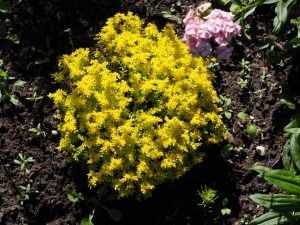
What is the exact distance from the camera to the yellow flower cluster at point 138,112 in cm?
344

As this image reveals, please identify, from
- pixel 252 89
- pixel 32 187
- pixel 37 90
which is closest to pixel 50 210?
pixel 32 187

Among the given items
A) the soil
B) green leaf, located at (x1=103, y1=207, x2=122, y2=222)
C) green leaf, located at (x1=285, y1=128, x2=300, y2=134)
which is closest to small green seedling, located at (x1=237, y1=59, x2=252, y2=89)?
the soil

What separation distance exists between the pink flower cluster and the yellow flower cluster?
15 centimetres

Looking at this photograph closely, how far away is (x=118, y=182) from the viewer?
3.44m

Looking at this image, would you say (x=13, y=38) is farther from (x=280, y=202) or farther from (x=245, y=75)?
(x=280, y=202)

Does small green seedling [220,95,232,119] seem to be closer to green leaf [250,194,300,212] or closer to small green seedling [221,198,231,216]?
small green seedling [221,198,231,216]

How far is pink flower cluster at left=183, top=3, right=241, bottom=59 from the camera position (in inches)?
148

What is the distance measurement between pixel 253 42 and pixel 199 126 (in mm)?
1335

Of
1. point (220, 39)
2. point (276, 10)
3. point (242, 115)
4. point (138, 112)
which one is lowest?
point (242, 115)

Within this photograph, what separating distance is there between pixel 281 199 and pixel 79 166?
1.58 meters

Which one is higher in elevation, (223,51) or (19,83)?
(223,51)

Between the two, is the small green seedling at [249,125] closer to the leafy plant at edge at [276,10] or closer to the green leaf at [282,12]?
the leafy plant at edge at [276,10]

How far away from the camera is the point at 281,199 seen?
11.3 ft

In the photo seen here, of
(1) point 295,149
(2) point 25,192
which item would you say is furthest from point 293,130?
(2) point 25,192
